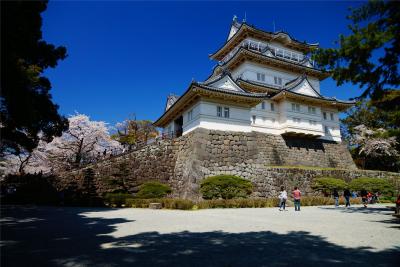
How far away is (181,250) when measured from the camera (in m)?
6.05

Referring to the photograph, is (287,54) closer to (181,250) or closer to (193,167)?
(193,167)

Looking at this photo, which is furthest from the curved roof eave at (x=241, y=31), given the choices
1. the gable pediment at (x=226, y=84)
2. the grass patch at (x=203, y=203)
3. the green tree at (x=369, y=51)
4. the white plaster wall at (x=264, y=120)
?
the green tree at (x=369, y=51)

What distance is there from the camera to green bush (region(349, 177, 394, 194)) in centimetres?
2783

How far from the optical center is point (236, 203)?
18.7m

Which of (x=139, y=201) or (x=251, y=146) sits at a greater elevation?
(x=251, y=146)

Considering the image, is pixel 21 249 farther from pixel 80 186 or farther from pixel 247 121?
pixel 247 121

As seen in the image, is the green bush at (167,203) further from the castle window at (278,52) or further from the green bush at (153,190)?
the castle window at (278,52)

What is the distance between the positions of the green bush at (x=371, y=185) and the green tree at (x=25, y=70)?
28557 millimetres

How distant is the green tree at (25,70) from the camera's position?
672cm

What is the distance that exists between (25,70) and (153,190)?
1372 centimetres

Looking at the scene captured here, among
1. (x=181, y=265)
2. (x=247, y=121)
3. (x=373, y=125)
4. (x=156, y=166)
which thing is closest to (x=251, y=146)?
(x=247, y=121)

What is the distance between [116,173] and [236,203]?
413 inches

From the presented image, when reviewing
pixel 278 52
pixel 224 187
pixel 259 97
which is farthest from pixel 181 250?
pixel 278 52

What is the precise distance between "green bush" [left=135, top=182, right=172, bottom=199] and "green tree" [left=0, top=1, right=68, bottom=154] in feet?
28.0
